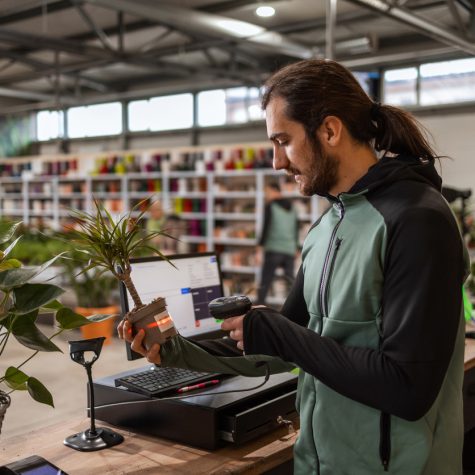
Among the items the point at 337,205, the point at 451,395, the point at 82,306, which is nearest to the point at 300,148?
the point at 337,205

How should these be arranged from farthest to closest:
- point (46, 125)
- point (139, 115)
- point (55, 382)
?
point (46, 125) < point (139, 115) < point (55, 382)

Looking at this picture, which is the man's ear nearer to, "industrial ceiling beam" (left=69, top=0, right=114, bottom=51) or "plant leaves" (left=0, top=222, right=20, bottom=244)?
"plant leaves" (left=0, top=222, right=20, bottom=244)

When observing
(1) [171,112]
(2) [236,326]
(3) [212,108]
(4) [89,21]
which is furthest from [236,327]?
(1) [171,112]

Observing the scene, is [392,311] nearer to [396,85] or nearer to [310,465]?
[310,465]

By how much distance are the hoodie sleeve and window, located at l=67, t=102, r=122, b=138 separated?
12.7 metres

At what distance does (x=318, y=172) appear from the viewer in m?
1.33

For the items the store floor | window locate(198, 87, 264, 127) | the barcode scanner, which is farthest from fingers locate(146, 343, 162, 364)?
window locate(198, 87, 264, 127)

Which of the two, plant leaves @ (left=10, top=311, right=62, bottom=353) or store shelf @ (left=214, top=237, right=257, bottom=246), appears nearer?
plant leaves @ (left=10, top=311, right=62, bottom=353)

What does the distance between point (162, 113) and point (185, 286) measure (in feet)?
35.7

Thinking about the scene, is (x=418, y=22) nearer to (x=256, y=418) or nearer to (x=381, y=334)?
(x=256, y=418)

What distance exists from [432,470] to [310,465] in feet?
0.87

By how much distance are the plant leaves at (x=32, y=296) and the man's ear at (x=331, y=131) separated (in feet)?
2.10

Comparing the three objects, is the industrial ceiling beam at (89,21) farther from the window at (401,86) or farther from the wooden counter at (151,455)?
the wooden counter at (151,455)

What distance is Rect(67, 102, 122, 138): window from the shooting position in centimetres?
1336
